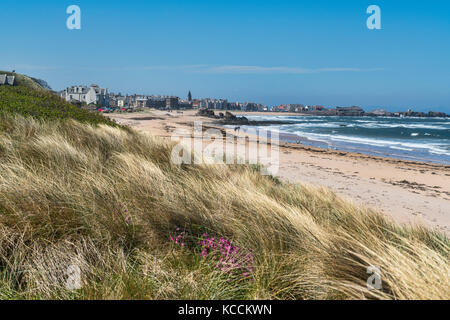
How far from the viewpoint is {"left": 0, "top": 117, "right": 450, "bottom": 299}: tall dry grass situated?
2.07 m

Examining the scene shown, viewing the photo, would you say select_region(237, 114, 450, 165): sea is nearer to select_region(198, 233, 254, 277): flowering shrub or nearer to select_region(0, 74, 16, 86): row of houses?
select_region(198, 233, 254, 277): flowering shrub

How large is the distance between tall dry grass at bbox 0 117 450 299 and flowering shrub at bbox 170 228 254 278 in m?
0.07

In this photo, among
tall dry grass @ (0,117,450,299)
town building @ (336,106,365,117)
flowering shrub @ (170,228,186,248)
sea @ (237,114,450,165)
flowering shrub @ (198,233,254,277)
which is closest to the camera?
tall dry grass @ (0,117,450,299)

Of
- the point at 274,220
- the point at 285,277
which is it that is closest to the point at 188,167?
the point at 274,220

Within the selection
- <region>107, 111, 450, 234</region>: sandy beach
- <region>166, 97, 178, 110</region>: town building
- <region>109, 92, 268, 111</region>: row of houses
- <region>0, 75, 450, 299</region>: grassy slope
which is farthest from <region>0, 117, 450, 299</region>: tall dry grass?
<region>109, 92, 268, 111</region>: row of houses

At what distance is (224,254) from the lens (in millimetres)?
2596

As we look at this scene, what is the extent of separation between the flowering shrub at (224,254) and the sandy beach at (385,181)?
3.43m

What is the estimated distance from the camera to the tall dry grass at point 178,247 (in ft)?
6.81

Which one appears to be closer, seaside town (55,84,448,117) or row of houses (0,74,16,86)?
row of houses (0,74,16,86)

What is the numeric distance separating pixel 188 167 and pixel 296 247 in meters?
3.58

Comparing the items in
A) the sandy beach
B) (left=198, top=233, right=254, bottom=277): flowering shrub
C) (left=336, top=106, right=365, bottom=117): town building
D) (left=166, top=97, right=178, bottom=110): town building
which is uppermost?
(left=166, top=97, right=178, bottom=110): town building

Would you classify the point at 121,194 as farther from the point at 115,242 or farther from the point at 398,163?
the point at 398,163

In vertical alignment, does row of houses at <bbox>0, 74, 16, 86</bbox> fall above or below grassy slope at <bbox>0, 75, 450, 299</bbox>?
above

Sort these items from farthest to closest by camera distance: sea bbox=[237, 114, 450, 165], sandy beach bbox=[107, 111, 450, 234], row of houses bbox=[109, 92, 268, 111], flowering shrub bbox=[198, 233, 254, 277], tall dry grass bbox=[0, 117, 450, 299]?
row of houses bbox=[109, 92, 268, 111] → sea bbox=[237, 114, 450, 165] → sandy beach bbox=[107, 111, 450, 234] → flowering shrub bbox=[198, 233, 254, 277] → tall dry grass bbox=[0, 117, 450, 299]
